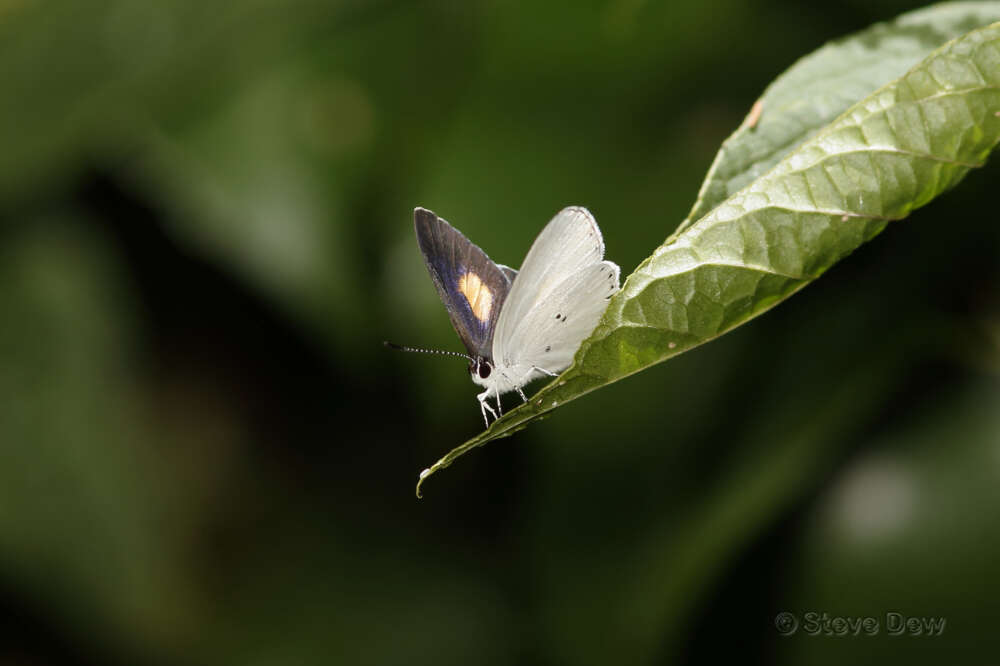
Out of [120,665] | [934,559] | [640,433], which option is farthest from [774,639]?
[120,665]

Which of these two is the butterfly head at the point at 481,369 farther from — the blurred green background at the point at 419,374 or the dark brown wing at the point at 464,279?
the blurred green background at the point at 419,374

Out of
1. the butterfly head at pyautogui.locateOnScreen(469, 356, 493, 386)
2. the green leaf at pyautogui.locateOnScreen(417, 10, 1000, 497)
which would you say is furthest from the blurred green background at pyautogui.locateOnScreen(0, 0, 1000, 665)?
the green leaf at pyautogui.locateOnScreen(417, 10, 1000, 497)

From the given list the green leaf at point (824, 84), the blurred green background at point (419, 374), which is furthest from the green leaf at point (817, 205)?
the blurred green background at point (419, 374)

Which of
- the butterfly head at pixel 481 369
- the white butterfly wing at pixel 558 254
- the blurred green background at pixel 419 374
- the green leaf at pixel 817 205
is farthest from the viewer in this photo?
the blurred green background at pixel 419 374

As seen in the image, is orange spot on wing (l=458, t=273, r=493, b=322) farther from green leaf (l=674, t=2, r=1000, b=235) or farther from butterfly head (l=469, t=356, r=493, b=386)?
green leaf (l=674, t=2, r=1000, b=235)

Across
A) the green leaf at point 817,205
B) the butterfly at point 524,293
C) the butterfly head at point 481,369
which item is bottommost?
the green leaf at point 817,205

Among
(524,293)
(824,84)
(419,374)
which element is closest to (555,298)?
(524,293)
